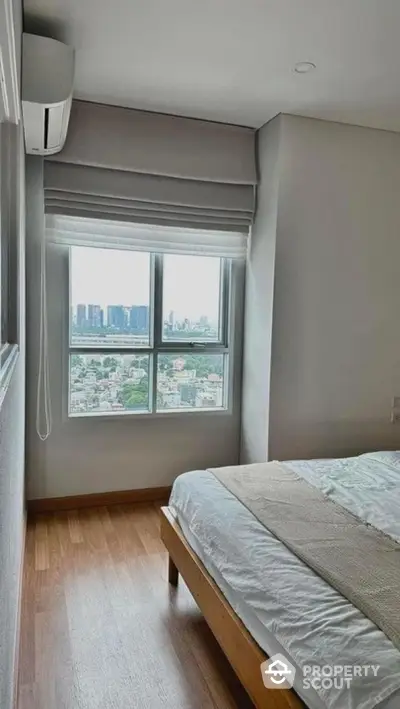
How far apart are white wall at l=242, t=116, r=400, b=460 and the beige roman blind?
1.24 ft

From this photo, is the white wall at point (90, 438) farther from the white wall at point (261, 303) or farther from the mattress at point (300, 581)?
the mattress at point (300, 581)

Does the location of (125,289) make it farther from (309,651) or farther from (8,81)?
(309,651)

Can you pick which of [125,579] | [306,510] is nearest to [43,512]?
[125,579]

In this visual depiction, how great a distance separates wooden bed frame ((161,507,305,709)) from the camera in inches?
53.4

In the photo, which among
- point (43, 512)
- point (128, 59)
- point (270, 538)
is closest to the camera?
point (270, 538)

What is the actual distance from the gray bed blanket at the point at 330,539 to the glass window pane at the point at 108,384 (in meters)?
1.31

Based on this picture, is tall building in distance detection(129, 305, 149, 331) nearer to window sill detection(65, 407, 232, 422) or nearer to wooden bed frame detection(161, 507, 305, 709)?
window sill detection(65, 407, 232, 422)

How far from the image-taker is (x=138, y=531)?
303 cm

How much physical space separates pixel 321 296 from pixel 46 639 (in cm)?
243

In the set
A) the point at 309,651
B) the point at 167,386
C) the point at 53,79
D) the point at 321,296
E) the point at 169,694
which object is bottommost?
the point at 169,694

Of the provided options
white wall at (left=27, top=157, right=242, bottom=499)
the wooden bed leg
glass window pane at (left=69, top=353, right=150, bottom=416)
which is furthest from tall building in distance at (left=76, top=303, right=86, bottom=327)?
the wooden bed leg

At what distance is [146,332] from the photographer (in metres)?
3.48

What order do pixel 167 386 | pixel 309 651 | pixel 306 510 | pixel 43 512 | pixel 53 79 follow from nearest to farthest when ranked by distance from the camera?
pixel 309 651 < pixel 306 510 < pixel 53 79 < pixel 43 512 < pixel 167 386

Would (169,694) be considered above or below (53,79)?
below
